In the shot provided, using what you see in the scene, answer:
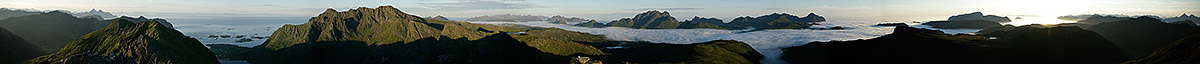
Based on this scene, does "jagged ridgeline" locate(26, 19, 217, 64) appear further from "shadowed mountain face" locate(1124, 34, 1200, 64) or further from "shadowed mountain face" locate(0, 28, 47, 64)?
"shadowed mountain face" locate(1124, 34, 1200, 64)

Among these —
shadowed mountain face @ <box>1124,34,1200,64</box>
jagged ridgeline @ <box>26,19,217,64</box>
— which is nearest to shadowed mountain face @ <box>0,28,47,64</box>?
jagged ridgeline @ <box>26,19,217,64</box>

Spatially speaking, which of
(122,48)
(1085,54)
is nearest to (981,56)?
(1085,54)

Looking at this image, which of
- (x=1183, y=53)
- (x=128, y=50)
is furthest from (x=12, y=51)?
(x=1183, y=53)

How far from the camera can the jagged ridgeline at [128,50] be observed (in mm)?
121812

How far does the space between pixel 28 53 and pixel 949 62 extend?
843 feet

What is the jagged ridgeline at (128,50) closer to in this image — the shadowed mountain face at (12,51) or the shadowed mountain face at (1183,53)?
the shadowed mountain face at (12,51)

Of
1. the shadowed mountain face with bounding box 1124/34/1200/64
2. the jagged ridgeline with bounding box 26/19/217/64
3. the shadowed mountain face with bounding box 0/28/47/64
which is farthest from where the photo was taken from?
the shadowed mountain face with bounding box 0/28/47/64

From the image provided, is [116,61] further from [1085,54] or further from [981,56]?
[1085,54]

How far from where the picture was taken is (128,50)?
125m

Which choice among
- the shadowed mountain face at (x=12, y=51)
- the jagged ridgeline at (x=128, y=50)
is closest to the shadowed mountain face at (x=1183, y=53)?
the jagged ridgeline at (x=128, y=50)

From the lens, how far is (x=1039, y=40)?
639ft

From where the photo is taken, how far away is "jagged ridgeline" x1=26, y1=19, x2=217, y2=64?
400ft

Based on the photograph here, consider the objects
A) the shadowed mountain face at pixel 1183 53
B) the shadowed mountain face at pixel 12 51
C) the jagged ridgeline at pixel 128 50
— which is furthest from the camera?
the shadowed mountain face at pixel 12 51

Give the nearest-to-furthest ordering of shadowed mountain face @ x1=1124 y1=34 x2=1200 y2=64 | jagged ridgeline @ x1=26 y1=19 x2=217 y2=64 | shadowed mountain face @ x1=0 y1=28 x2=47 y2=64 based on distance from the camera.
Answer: shadowed mountain face @ x1=1124 y1=34 x2=1200 y2=64
jagged ridgeline @ x1=26 y1=19 x2=217 y2=64
shadowed mountain face @ x1=0 y1=28 x2=47 y2=64
